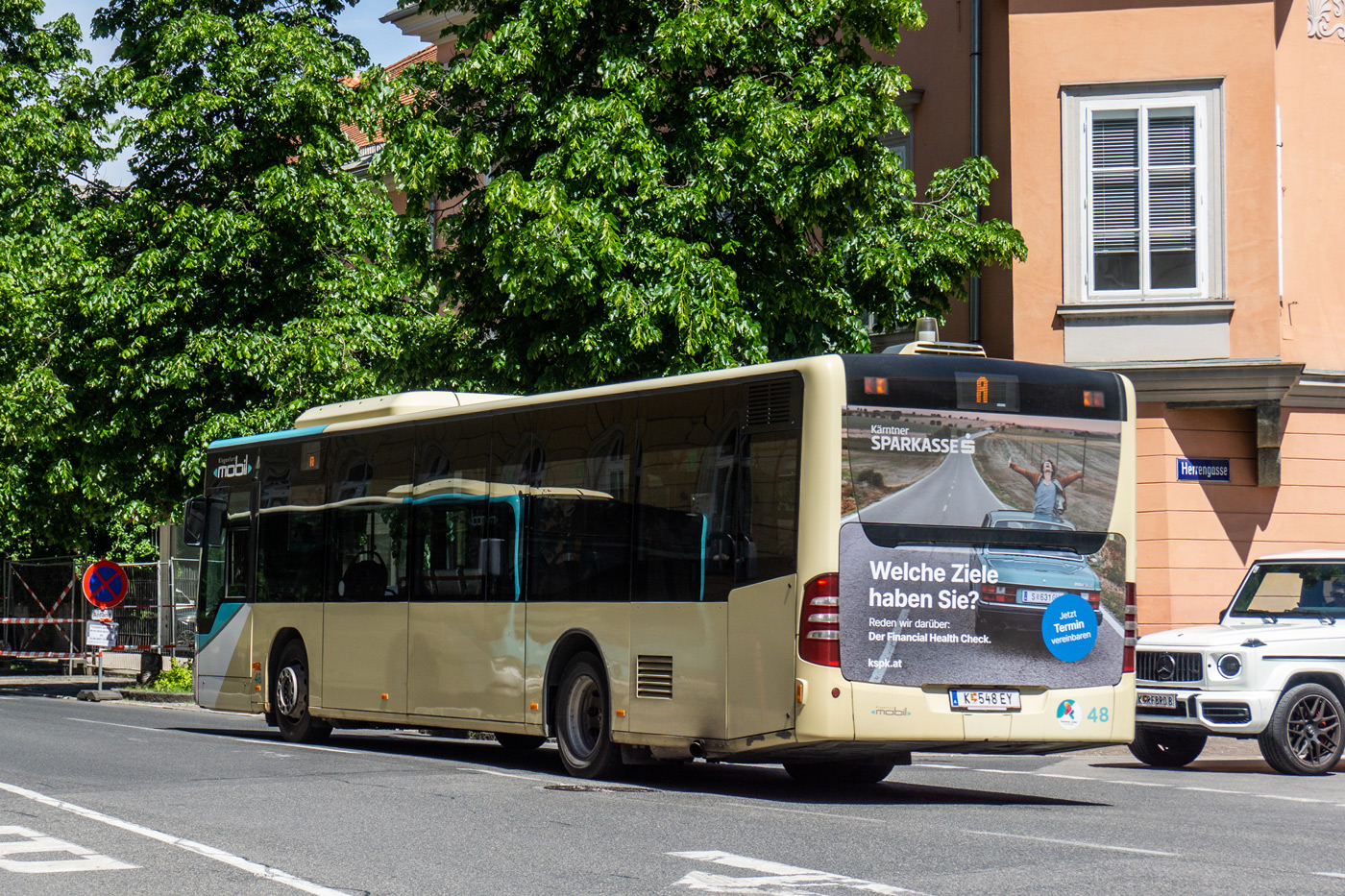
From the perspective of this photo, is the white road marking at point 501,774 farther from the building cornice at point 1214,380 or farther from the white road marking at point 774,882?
the building cornice at point 1214,380

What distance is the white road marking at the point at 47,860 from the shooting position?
7.95m

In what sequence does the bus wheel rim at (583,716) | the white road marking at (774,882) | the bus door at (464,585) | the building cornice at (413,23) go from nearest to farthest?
1. the white road marking at (774,882)
2. the bus wheel rim at (583,716)
3. the bus door at (464,585)
4. the building cornice at (413,23)

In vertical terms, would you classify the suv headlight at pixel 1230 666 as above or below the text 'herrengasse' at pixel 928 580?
below

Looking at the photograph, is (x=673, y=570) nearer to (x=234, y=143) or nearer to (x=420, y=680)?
(x=420, y=680)

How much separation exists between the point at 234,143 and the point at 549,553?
15584 millimetres

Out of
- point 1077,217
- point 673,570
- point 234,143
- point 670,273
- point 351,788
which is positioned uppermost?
point 234,143

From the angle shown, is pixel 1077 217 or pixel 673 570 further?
pixel 1077 217

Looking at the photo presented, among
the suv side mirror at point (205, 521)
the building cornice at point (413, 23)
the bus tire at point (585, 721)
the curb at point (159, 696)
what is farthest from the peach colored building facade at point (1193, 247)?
the building cornice at point (413, 23)

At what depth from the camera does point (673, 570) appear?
11891 mm

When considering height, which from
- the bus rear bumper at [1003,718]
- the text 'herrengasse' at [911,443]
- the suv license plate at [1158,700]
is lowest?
the suv license plate at [1158,700]

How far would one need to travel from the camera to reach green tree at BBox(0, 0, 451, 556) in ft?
87.4

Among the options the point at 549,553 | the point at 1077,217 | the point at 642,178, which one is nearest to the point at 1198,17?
the point at 1077,217

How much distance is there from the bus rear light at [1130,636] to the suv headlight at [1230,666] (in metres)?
3.09

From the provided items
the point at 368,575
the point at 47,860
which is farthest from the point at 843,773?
the point at 47,860
